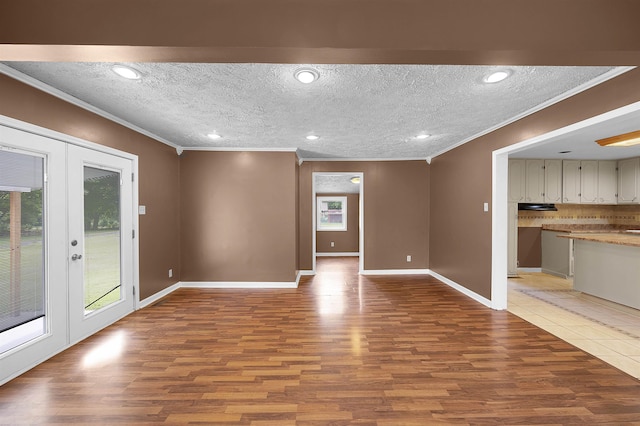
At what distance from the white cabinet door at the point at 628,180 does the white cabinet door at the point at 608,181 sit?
2.8 inches

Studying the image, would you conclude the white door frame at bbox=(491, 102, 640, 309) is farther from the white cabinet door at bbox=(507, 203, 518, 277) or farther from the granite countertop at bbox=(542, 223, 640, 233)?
the granite countertop at bbox=(542, 223, 640, 233)

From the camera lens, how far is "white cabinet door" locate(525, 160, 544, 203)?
5594 millimetres

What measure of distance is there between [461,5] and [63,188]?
3483 millimetres

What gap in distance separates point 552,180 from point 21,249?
26.7 ft

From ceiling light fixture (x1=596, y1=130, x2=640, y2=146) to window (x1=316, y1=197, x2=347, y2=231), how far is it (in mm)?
6036

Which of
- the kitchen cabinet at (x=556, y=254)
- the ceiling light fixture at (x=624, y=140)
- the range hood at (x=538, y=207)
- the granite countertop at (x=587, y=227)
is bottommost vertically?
the kitchen cabinet at (x=556, y=254)

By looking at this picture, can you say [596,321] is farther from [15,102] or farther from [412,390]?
[15,102]

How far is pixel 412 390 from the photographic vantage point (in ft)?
6.55

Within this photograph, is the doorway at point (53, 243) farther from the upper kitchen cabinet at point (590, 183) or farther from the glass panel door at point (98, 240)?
the upper kitchen cabinet at point (590, 183)

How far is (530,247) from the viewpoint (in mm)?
5906

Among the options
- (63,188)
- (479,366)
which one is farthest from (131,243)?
(479,366)

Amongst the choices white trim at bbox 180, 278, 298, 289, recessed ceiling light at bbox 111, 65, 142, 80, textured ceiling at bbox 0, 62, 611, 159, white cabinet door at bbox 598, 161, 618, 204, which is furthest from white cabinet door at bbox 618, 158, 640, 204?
recessed ceiling light at bbox 111, 65, 142, 80

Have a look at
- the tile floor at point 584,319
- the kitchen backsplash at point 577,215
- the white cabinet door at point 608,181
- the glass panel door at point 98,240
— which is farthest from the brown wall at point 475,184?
the glass panel door at point 98,240

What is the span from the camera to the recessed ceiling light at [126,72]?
6.73 ft
